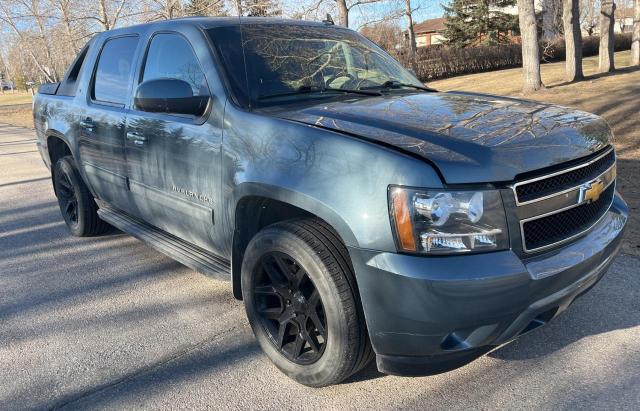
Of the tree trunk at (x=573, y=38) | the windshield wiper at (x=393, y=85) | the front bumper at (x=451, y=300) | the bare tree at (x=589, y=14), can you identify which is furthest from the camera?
the bare tree at (x=589, y=14)

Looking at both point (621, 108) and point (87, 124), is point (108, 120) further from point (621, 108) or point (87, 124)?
point (621, 108)

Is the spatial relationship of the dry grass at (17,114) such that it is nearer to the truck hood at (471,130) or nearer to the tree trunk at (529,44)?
the tree trunk at (529,44)

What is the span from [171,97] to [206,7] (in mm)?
13614

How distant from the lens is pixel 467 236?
84.4 inches

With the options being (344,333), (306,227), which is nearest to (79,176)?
(306,227)

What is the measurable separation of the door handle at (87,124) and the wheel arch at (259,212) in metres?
2.17

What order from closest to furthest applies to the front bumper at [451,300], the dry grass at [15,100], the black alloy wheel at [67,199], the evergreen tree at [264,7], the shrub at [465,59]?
the front bumper at [451,300] < the black alloy wheel at [67,199] < the evergreen tree at [264,7] < the shrub at [465,59] < the dry grass at [15,100]

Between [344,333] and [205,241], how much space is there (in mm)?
1353

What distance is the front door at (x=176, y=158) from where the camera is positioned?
313 centimetres

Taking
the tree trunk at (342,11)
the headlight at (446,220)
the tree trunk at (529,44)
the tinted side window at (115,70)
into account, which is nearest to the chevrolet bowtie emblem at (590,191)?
the headlight at (446,220)

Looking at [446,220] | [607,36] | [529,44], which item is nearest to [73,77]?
[446,220]

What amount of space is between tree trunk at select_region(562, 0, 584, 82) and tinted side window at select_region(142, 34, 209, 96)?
16.8 meters

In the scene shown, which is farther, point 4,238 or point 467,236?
point 4,238

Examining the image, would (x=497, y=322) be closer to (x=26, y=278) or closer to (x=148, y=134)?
(x=148, y=134)
